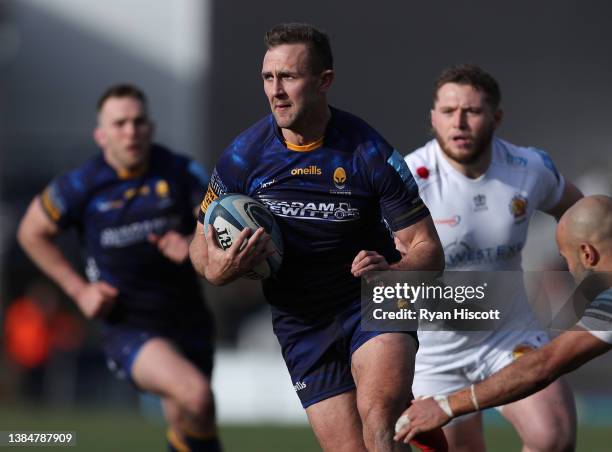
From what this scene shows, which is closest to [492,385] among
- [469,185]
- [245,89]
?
[469,185]

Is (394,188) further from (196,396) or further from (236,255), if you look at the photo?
(196,396)

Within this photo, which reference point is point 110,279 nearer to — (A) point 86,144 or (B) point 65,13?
(A) point 86,144

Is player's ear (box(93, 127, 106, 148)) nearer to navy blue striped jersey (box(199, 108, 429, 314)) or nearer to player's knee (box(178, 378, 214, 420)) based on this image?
player's knee (box(178, 378, 214, 420))

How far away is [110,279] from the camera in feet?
33.7

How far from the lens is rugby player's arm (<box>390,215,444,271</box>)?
6.79 meters

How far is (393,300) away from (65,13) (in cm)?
2094

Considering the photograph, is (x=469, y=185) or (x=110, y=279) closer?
(x=469, y=185)

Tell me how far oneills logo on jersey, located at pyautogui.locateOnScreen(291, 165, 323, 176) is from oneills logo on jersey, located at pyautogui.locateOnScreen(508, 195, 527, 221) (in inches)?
72.1


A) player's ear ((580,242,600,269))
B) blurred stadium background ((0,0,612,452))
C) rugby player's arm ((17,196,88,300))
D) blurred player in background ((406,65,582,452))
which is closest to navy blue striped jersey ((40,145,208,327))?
rugby player's arm ((17,196,88,300))

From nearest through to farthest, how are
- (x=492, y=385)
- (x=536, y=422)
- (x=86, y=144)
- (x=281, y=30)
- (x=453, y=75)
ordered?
(x=492, y=385), (x=281, y=30), (x=536, y=422), (x=453, y=75), (x=86, y=144)

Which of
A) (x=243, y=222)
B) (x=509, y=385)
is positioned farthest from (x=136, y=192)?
(x=509, y=385)

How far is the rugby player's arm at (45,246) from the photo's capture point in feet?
33.7

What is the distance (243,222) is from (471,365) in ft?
7.33

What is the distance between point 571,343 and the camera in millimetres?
6289
